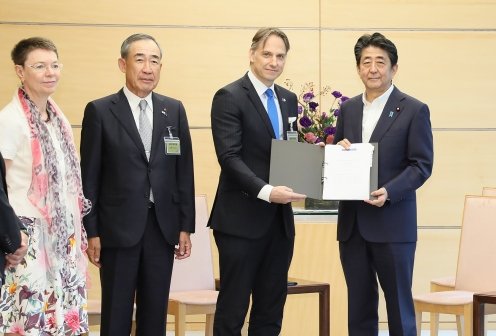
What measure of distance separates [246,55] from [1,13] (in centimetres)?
192

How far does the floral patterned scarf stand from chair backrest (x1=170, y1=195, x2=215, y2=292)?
63.8 inches

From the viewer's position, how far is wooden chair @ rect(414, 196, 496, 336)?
214 inches

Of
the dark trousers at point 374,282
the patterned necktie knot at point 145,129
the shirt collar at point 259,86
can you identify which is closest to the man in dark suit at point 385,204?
the dark trousers at point 374,282

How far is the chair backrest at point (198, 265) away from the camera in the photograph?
5.65m

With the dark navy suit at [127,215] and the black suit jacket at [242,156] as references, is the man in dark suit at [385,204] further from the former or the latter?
the dark navy suit at [127,215]

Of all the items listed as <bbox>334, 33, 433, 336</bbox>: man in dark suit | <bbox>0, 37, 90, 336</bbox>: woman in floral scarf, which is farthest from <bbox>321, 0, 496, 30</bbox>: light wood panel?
<bbox>0, 37, 90, 336</bbox>: woman in floral scarf

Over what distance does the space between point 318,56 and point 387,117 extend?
295 centimetres

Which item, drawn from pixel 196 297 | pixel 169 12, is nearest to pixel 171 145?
pixel 196 297

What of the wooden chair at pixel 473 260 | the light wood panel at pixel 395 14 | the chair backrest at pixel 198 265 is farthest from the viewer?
the light wood panel at pixel 395 14

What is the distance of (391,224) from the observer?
4.39 meters

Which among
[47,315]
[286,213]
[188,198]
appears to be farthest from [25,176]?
[286,213]

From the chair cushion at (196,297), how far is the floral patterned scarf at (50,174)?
133 centimetres

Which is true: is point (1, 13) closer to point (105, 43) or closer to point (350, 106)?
point (105, 43)

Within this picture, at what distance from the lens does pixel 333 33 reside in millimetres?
7301
